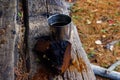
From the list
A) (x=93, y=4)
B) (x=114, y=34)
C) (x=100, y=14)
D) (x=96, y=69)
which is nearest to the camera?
(x=96, y=69)

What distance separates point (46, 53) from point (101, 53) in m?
2.10

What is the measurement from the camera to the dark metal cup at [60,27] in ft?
6.27

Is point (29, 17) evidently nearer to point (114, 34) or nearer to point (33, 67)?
point (33, 67)

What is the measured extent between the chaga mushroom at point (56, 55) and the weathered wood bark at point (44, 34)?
0.14ft

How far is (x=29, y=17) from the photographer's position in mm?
2250

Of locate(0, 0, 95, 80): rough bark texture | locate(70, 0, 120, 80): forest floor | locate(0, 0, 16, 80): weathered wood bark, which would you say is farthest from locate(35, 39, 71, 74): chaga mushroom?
locate(70, 0, 120, 80): forest floor

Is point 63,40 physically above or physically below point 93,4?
above

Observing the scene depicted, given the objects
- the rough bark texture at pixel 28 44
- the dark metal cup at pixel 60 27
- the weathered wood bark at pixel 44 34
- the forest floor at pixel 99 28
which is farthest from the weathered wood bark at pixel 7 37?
the forest floor at pixel 99 28

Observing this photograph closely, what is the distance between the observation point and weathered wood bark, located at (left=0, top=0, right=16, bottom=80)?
5.75 ft

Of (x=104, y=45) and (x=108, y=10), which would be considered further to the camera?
(x=108, y=10)

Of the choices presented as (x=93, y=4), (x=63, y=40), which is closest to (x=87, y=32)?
(x=93, y=4)

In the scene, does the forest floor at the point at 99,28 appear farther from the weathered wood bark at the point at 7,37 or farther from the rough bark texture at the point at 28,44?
the weathered wood bark at the point at 7,37

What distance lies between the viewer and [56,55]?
5.74 ft

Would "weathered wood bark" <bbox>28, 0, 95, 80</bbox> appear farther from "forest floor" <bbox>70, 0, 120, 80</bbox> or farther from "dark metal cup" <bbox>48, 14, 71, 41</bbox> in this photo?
"forest floor" <bbox>70, 0, 120, 80</bbox>
